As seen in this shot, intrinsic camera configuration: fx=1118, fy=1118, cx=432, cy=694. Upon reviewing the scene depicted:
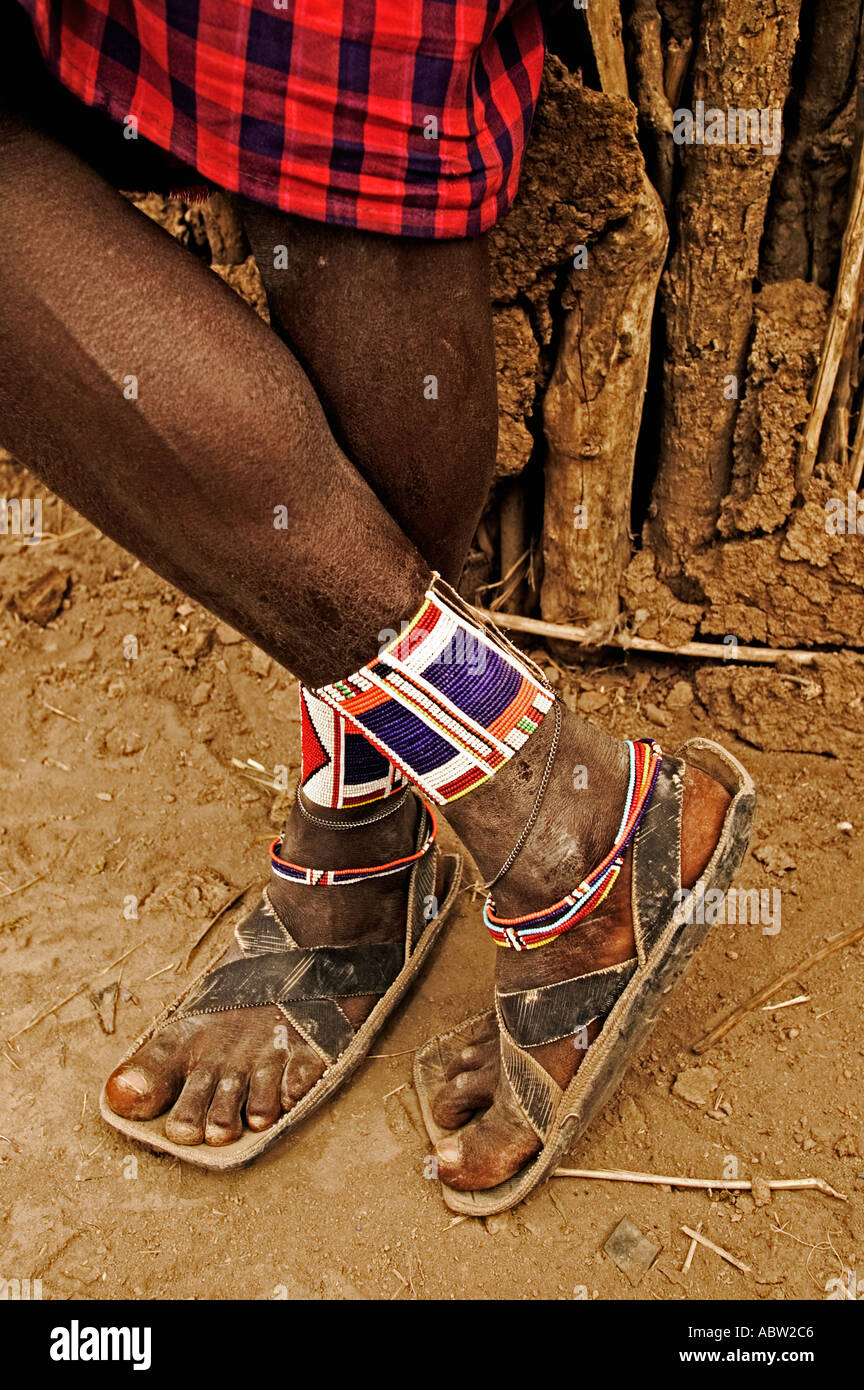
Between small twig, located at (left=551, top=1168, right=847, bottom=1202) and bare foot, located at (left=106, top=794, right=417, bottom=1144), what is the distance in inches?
14.9

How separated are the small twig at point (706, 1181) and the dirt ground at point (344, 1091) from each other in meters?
0.01

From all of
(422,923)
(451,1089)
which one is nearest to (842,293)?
(422,923)

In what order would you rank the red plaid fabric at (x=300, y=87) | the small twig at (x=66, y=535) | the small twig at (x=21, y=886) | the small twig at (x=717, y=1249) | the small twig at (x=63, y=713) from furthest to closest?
the small twig at (x=66, y=535) < the small twig at (x=63, y=713) < the small twig at (x=21, y=886) < the small twig at (x=717, y=1249) < the red plaid fabric at (x=300, y=87)

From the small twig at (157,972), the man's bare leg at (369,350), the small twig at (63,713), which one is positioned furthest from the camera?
the small twig at (63,713)

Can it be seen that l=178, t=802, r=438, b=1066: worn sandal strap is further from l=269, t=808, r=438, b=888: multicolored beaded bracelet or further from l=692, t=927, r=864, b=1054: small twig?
l=692, t=927, r=864, b=1054: small twig

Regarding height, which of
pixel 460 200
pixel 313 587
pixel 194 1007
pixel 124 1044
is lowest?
pixel 124 1044

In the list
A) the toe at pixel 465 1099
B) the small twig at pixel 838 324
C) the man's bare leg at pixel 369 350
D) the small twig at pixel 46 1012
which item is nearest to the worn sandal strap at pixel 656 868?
the toe at pixel 465 1099

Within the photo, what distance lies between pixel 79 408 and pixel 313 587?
10.6 inches

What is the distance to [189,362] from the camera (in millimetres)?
1022

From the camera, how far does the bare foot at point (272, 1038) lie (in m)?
1.49

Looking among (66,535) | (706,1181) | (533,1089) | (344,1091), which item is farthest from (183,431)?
(66,535)

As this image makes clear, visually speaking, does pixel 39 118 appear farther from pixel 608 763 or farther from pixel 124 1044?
pixel 124 1044

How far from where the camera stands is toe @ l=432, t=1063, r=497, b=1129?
1.48 metres

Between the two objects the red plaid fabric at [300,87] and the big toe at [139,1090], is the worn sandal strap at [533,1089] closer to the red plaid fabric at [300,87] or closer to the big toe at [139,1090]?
the big toe at [139,1090]
